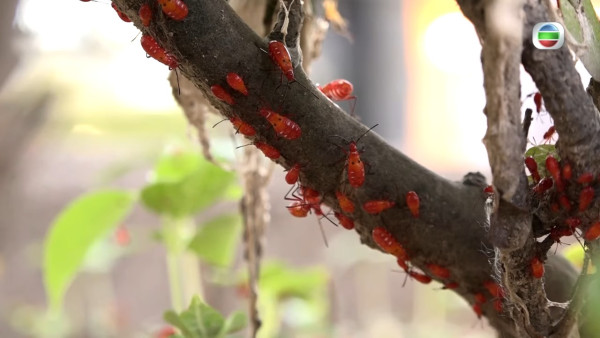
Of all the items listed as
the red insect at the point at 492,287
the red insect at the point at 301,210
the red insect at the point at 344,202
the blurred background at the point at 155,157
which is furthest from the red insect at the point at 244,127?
the blurred background at the point at 155,157

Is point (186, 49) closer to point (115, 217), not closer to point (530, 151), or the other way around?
point (530, 151)

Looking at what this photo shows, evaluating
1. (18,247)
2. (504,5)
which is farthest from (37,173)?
(504,5)

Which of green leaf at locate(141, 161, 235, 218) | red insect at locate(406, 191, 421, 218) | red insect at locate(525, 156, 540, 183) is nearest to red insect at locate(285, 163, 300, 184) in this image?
red insect at locate(406, 191, 421, 218)

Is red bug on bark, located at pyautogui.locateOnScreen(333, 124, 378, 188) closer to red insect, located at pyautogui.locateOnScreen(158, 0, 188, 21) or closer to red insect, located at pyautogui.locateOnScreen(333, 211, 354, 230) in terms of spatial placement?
red insect, located at pyautogui.locateOnScreen(333, 211, 354, 230)

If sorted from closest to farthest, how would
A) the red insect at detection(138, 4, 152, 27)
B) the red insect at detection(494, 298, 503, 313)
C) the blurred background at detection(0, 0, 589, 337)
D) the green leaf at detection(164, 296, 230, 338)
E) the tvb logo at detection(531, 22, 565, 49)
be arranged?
the tvb logo at detection(531, 22, 565, 49)
the red insect at detection(138, 4, 152, 27)
the red insect at detection(494, 298, 503, 313)
the green leaf at detection(164, 296, 230, 338)
the blurred background at detection(0, 0, 589, 337)

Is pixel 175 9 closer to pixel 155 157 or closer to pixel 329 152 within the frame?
pixel 329 152

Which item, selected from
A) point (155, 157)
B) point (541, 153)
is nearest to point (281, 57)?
point (541, 153)

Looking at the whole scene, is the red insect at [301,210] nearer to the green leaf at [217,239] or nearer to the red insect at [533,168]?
the red insect at [533,168]
